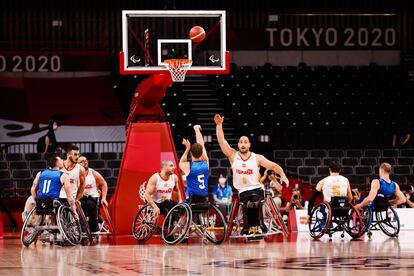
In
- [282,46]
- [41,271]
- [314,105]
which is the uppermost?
[282,46]

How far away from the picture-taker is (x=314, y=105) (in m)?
26.8

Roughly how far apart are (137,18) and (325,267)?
8.34m

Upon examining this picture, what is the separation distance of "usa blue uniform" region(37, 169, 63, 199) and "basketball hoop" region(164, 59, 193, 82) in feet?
8.66

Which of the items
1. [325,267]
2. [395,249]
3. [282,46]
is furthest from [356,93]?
[325,267]

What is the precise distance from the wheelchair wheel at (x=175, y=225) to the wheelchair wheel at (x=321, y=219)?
253 cm

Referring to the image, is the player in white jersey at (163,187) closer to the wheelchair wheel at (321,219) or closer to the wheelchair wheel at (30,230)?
the wheelchair wheel at (30,230)

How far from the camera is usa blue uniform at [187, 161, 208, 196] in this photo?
14084mm

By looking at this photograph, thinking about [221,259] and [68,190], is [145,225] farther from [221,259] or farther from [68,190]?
[221,259]

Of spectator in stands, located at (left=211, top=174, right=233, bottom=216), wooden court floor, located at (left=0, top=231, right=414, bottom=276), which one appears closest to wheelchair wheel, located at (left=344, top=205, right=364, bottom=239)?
wooden court floor, located at (left=0, top=231, right=414, bottom=276)

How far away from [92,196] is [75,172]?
851 millimetres

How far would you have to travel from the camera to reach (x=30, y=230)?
14641mm

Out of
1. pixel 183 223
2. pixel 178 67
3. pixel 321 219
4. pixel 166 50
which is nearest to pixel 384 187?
pixel 321 219

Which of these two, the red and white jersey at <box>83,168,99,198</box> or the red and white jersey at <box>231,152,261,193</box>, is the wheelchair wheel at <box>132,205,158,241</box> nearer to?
the red and white jersey at <box>83,168,99,198</box>

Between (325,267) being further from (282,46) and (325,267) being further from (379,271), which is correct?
(282,46)
